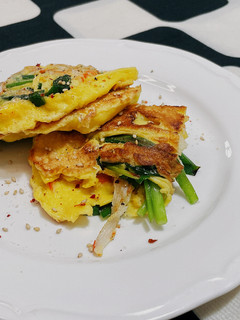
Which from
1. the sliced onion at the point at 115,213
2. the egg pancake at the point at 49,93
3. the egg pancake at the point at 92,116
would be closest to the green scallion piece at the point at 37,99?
the egg pancake at the point at 49,93

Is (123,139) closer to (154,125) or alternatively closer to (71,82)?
(154,125)

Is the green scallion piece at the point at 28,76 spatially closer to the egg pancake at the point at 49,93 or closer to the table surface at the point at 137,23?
the egg pancake at the point at 49,93

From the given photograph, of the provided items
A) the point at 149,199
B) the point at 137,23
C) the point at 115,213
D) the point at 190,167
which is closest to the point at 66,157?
the point at 115,213

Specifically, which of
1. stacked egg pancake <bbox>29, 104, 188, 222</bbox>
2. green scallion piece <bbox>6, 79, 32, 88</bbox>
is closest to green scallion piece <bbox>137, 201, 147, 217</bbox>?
stacked egg pancake <bbox>29, 104, 188, 222</bbox>

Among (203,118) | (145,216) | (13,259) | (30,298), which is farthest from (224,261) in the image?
(203,118)

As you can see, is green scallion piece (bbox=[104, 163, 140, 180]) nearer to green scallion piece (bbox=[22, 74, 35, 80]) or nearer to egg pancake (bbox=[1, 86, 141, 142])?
egg pancake (bbox=[1, 86, 141, 142])

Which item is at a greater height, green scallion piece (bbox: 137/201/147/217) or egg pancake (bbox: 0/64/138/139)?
egg pancake (bbox: 0/64/138/139)
